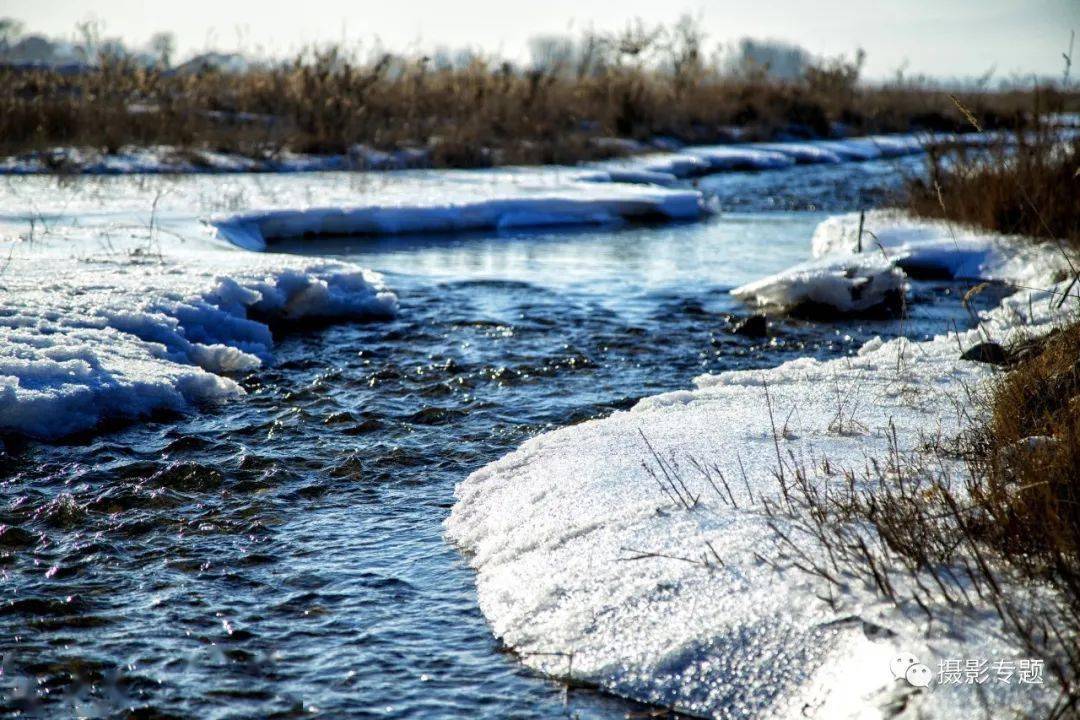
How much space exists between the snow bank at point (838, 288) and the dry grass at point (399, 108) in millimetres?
5838

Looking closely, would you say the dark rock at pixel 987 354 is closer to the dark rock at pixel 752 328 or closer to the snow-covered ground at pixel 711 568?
the snow-covered ground at pixel 711 568

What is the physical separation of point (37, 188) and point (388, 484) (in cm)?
834

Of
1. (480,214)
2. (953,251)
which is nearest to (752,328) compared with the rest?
(953,251)

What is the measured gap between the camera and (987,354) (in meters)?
5.24

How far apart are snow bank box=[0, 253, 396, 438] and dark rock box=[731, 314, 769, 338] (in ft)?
8.12

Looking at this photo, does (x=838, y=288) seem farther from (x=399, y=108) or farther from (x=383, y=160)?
(x=399, y=108)

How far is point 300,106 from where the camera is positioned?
15.8m

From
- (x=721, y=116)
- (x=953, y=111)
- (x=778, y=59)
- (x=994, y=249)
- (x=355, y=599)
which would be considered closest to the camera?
(x=355, y=599)

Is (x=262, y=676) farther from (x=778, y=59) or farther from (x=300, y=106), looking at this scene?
(x=778, y=59)

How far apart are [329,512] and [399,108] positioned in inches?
560

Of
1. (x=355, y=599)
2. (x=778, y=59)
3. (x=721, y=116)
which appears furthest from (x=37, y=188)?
(x=778, y=59)

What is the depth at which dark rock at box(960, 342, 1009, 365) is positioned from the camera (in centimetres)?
521

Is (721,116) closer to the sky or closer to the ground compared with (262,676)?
closer to the sky

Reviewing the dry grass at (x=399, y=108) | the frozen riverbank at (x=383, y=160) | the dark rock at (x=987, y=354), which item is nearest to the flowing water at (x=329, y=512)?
the dark rock at (x=987, y=354)
